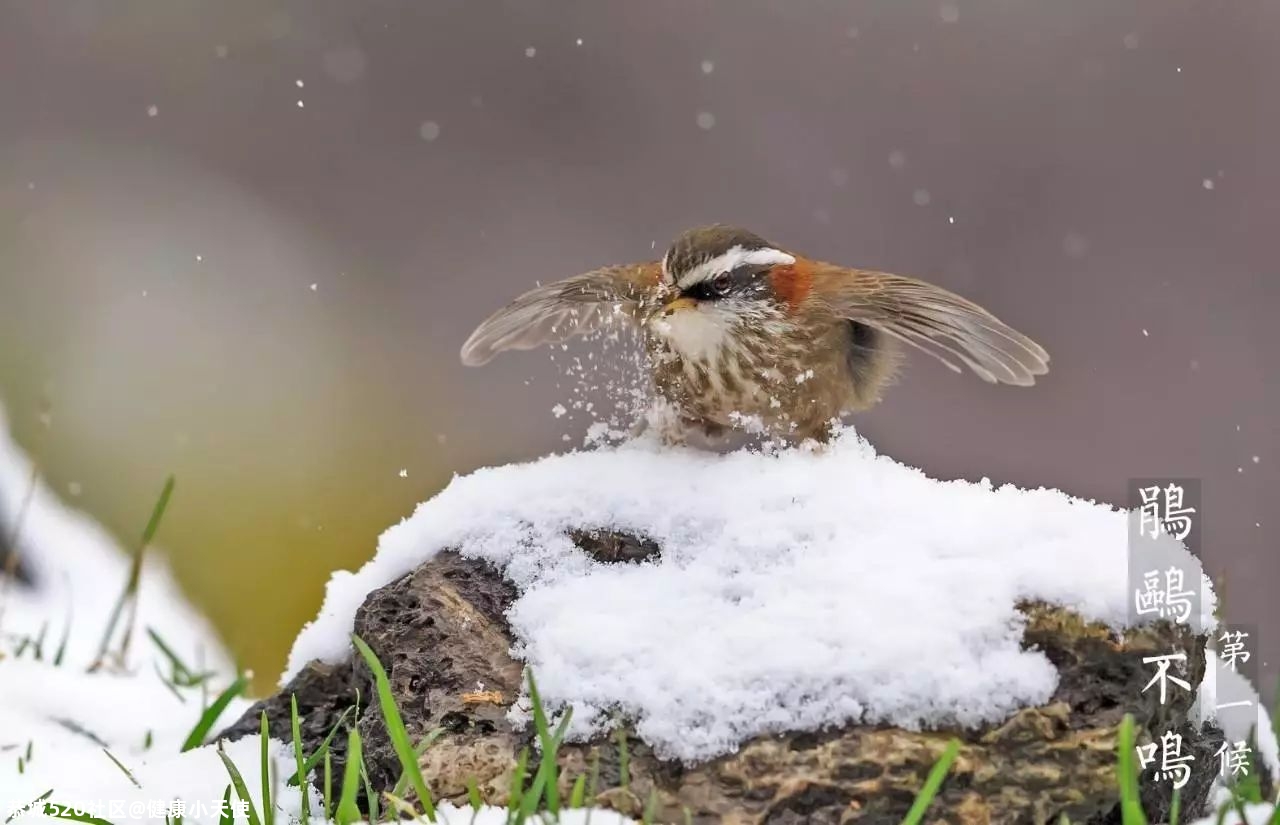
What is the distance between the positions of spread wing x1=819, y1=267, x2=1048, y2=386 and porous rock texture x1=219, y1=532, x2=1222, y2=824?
1.00 meters

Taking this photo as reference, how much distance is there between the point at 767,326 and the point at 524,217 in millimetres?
4772

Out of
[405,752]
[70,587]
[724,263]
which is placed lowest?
[405,752]

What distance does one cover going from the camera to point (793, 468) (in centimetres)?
296

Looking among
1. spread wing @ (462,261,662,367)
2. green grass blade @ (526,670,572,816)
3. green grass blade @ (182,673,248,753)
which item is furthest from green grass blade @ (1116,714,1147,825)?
green grass blade @ (182,673,248,753)

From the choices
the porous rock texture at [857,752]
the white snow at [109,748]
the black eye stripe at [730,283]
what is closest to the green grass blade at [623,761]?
the porous rock texture at [857,752]

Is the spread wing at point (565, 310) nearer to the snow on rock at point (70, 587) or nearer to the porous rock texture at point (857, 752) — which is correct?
the porous rock texture at point (857, 752)

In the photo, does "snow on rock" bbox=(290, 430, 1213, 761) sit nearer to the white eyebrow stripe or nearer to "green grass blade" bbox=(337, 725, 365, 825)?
"green grass blade" bbox=(337, 725, 365, 825)

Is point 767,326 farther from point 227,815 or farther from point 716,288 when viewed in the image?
point 227,815

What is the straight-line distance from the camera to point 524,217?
7.97 m

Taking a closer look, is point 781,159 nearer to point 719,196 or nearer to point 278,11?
point 719,196

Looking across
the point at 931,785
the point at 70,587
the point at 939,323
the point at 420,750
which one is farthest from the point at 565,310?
the point at 70,587

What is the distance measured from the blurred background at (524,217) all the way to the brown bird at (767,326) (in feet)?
8.90

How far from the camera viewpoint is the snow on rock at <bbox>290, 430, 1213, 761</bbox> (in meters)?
2.33

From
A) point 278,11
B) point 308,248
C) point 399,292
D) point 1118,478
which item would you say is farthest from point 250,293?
point 1118,478
